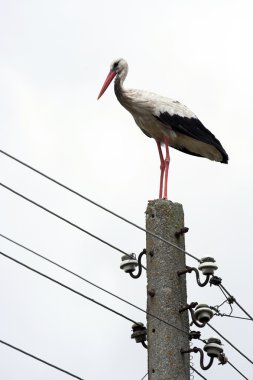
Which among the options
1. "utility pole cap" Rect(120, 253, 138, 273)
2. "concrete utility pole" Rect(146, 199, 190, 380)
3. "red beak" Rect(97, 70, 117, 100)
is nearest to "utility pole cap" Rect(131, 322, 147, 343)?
"concrete utility pole" Rect(146, 199, 190, 380)

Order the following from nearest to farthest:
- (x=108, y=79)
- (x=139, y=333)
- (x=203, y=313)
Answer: (x=203, y=313) < (x=139, y=333) < (x=108, y=79)

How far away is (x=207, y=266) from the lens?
7340mm

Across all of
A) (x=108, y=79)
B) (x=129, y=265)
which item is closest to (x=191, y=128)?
(x=108, y=79)

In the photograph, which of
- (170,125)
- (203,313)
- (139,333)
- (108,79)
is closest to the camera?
(203,313)

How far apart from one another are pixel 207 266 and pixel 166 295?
0.35 m

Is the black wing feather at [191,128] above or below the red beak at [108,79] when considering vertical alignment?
below

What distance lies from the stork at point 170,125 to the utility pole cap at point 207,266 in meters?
3.75

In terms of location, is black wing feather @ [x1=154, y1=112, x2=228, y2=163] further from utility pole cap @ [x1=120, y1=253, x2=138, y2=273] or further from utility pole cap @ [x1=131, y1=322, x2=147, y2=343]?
utility pole cap @ [x1=131, y1=322, x2=147, y2=343]

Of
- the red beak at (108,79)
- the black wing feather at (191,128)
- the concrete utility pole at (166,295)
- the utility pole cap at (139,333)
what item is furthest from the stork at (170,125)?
the utility pole cap at (139,333)

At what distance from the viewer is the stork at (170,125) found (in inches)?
444

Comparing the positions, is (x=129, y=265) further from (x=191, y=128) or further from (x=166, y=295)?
(x=191, y=128)

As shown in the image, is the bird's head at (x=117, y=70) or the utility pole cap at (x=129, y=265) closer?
the utility pole cap at (x=129, y=265)

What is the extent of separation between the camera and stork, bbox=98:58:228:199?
1127 centimetres

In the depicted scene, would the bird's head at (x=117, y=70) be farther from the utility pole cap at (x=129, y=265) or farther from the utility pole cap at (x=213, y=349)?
the utility pole cap at (x=213, y=349)
